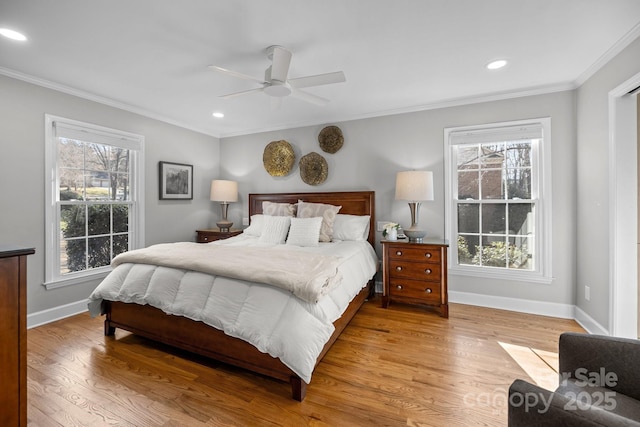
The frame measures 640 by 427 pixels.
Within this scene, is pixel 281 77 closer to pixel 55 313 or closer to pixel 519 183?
pixel 519 183

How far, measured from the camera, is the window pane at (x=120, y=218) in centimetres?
354

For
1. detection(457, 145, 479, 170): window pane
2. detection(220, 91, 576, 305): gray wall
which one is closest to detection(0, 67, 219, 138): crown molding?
detection(220, 91, 576, 305): gray wall

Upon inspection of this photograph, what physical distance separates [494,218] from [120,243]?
184 inches

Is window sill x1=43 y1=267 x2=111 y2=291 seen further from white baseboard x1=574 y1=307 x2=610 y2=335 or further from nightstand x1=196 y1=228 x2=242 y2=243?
white baseboard x1=574 y1=307 x2=610 y2=335

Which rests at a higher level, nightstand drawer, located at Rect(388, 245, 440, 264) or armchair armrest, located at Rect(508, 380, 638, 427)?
nightstand drawer, located at Rect(388, 245, 440, 264)

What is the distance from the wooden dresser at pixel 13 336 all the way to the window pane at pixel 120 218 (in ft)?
8.50

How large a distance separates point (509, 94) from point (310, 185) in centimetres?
267

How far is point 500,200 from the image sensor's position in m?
3.28

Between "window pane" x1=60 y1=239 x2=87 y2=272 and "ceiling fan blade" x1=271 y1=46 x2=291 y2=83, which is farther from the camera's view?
"window pane" x1=60 y1=239 x2=87 y2=272

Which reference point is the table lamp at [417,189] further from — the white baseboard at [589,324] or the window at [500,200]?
the white baseboard at [589,324]

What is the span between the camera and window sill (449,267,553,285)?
3.07 meters

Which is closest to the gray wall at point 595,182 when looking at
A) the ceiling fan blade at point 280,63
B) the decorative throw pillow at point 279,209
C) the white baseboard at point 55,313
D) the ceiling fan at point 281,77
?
the ceiling fan at point 281,77

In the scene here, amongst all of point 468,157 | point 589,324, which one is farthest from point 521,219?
point 589,324

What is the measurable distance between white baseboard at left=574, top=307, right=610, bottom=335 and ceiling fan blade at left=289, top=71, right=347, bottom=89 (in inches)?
121
